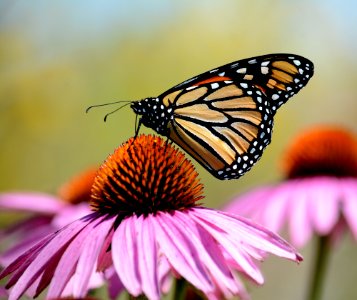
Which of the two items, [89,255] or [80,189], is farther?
[80,189]

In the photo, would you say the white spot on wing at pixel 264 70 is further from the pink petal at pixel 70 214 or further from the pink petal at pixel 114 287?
the pink petal at pixel 70 214

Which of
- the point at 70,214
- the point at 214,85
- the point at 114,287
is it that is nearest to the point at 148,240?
the point at 114,287

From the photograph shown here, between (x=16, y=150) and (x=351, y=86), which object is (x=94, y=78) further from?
(x=351, y=86)

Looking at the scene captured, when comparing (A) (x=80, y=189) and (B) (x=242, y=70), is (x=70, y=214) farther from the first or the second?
(B) (x=242, y=70)

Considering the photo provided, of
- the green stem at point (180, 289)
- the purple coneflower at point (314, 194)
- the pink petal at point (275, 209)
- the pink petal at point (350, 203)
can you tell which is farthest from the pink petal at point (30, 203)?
the green stem at point (180, 289)

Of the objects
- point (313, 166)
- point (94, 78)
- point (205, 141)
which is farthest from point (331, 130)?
point (94, 78)

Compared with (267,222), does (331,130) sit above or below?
above
